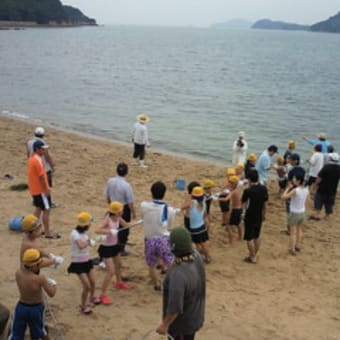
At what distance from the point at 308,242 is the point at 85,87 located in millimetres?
33662

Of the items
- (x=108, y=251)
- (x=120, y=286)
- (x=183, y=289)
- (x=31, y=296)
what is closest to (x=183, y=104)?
(x=120, y=286)

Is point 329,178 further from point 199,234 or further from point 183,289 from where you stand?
point 183,289

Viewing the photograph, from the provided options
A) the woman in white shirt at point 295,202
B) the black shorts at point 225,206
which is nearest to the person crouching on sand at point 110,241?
the black shorts at point 225,206

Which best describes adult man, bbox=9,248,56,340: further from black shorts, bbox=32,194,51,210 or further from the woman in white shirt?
the woman in white shirt

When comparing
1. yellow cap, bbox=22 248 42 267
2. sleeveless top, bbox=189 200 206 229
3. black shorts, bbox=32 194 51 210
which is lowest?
black shorts, bbox=32 194 51 210

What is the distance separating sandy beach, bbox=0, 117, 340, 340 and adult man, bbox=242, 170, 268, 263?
0.51m

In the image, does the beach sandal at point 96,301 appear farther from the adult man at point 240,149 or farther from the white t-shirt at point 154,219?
the adult man at point 240,149

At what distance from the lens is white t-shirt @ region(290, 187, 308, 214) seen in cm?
912

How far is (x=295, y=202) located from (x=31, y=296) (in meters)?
5.56

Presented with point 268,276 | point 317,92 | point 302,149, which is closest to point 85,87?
point 317,92

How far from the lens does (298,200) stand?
918 cm

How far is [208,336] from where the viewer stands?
6520 mm

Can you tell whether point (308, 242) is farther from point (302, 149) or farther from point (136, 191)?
point (302, 149)

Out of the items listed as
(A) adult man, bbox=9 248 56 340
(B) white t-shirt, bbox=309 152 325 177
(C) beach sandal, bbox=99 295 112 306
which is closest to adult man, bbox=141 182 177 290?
(C) beach sandal, bbox=99 295 112 306
